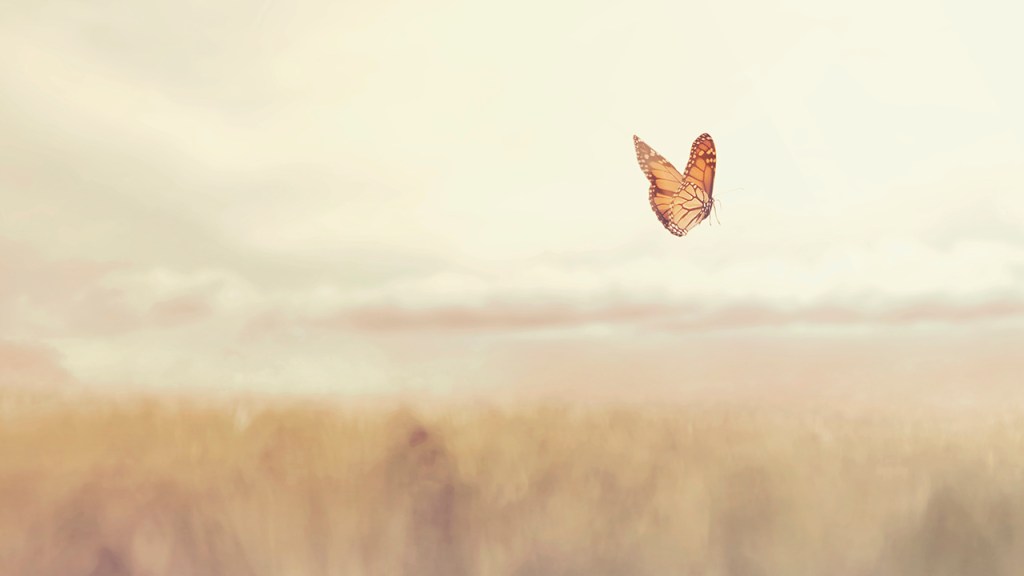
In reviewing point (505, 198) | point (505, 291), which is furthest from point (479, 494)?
point (505, 198)

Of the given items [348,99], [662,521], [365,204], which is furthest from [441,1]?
[662,521]

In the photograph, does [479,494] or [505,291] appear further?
[505,291]

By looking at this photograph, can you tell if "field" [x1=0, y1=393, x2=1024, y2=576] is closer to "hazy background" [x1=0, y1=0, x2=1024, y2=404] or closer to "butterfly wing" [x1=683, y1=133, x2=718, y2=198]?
"hazy background" [x1=0, y1=0, x2=1024, y2=404]

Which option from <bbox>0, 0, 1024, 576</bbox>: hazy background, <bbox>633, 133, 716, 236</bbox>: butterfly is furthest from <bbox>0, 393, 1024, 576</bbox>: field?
<bbox>633, 133, 716, 236</bbox>: butterfly

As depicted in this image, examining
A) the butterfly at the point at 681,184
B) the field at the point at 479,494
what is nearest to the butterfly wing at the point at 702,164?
the butterfly at the point at 681,184

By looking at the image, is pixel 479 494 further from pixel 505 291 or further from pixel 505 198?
pixel 505 198
